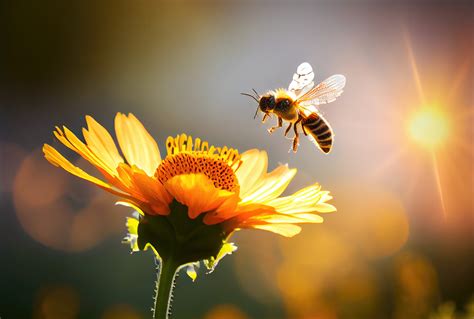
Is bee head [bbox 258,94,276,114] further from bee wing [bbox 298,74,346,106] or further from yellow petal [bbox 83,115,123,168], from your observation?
yellow petal [bbox 83,115,123,168]

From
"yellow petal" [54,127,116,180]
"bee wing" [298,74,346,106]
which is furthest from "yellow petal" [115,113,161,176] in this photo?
"bee wing" [298,74,346,106]

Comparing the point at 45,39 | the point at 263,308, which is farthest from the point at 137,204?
the point at 45,39

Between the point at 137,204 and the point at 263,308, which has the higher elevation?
the point at 137,204

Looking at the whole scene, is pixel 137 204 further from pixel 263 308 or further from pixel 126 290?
pixel 126 290

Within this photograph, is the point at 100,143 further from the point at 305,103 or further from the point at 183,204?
the point at 305,103

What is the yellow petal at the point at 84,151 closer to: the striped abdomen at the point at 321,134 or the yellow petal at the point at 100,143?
the yellow petal at the point at 100,143

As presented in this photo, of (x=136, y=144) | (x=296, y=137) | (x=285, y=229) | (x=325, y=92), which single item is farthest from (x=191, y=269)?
(x=325, y=92)

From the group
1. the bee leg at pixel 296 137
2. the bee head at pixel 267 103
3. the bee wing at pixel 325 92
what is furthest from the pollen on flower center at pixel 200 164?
the bee wing at pixel 325 92
